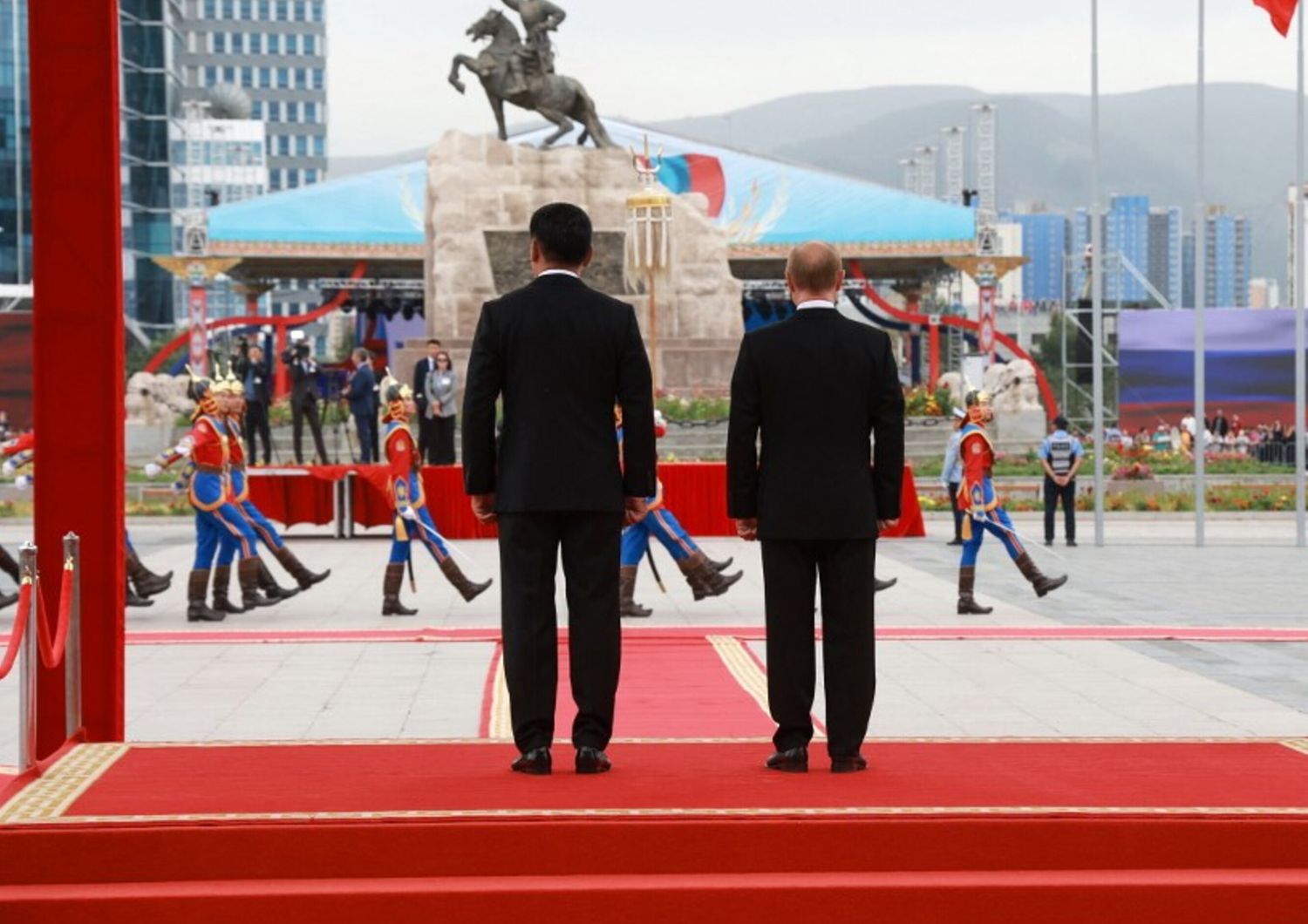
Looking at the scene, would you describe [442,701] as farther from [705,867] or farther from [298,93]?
[298,93]

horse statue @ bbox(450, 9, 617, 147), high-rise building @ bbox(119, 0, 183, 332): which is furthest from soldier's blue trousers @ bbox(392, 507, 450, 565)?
high-rise building @ bbox(119, 0, 183, 332)

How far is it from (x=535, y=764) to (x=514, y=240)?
29550 mm

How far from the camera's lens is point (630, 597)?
14.9 metres

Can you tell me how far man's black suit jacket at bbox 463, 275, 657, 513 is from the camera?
6758mm

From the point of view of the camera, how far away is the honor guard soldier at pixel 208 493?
14.5 metres

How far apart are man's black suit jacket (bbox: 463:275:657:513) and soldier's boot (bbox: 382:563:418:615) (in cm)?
855

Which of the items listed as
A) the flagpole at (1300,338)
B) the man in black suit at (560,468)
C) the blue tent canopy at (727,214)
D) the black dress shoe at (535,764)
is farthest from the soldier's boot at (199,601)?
the blue tent canopy at (727,214)

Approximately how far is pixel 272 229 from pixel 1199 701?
5366 cm

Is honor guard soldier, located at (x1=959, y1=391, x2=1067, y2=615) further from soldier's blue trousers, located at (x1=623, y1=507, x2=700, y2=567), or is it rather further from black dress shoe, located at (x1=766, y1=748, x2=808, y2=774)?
black dress shoe, located at (x1=766, y1=748, x2=808, y2=774)

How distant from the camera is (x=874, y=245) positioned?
63.4m

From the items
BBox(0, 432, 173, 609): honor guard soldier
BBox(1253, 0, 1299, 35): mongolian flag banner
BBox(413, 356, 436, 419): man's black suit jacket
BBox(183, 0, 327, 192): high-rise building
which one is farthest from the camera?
BBox(183, 0, 327, 192): high-rise building

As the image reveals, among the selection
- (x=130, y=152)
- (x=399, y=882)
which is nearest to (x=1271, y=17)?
(x=399, y=882)

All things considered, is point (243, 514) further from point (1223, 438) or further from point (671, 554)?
point (1223, 438)

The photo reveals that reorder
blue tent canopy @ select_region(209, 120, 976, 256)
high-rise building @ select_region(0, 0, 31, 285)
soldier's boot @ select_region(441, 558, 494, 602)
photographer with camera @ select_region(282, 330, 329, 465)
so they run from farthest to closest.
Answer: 1. high-rise building @ select_region(0, 0, 31, 285)
2. blue tent canopy @ select_region(209, 120, 976, 256)
3. photographer with camera @ select_region(282, 330, 329, 465)
4. soldier's boot @ select_region(441, 558, 494, 602)
